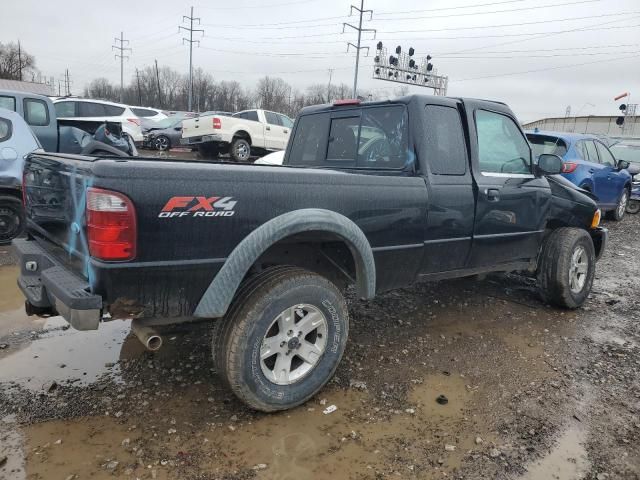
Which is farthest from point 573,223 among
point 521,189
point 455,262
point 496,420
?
point 496,420

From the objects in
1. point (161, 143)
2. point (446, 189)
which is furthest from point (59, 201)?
point (161, 143)

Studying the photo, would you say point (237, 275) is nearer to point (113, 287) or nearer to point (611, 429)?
point (113, 287)

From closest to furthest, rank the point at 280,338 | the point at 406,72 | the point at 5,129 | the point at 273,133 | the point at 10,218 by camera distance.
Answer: the point at 280,338 < the point at 5,129 < the point at 10,218 < the point at 273,133 < the point at 406,72

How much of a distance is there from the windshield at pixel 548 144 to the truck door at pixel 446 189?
20.4ft

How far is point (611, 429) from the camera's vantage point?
2936 mm

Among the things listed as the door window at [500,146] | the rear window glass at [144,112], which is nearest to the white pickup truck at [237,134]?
the rear window glass at [144,112]

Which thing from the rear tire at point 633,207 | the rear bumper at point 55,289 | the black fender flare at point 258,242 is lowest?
the rear tire at point 633,207

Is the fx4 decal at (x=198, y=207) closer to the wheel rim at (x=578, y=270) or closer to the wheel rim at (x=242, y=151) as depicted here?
the wheel rim at (x=578, y=270)

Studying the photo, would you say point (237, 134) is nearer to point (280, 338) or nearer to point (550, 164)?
point (550, 164)

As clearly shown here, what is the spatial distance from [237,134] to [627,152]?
39.3ft

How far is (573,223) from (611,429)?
258 centimetres

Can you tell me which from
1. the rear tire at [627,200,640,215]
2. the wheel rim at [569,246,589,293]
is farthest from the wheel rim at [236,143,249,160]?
the wheel rim at [569,246,589,293]

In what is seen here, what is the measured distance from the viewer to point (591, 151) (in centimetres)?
999

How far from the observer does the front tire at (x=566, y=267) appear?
4.72m
